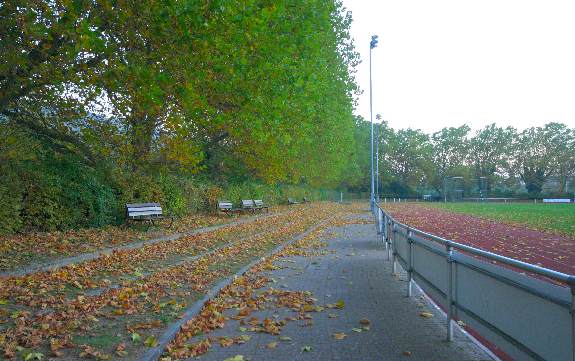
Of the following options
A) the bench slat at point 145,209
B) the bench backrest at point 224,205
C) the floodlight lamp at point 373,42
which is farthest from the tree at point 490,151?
the bench slat at point 145,209

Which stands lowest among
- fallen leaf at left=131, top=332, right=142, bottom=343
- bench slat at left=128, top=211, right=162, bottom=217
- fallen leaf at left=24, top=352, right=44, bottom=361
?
fallen leaf at left=131, top=332, right=142, bottom=343

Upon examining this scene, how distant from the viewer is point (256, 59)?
41.8 ft

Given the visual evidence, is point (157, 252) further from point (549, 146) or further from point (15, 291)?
point (549, 146)

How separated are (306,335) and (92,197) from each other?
1109cm

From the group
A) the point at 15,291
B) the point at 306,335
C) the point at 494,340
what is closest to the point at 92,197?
the point at 15,291

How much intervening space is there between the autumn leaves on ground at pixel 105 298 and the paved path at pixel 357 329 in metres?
0.91

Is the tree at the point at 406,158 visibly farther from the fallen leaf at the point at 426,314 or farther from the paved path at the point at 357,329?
the fallen leaf at the point at 426,314

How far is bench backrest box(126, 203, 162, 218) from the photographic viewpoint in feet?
50.4

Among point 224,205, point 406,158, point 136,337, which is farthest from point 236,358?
point 406,158

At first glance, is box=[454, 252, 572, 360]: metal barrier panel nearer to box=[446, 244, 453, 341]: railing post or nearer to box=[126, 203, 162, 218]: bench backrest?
box=[446, 244, 453, 341]: railing post

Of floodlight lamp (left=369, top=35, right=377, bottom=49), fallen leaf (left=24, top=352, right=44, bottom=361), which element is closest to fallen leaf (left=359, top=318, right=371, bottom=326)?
fallen leaf (left=24, top=352, right=44, bottom=361)

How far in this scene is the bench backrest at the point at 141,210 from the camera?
1536 centimetres

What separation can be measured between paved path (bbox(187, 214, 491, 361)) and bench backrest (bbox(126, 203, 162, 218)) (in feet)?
23.7

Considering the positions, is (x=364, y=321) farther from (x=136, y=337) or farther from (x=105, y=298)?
(x=105, y=298)
